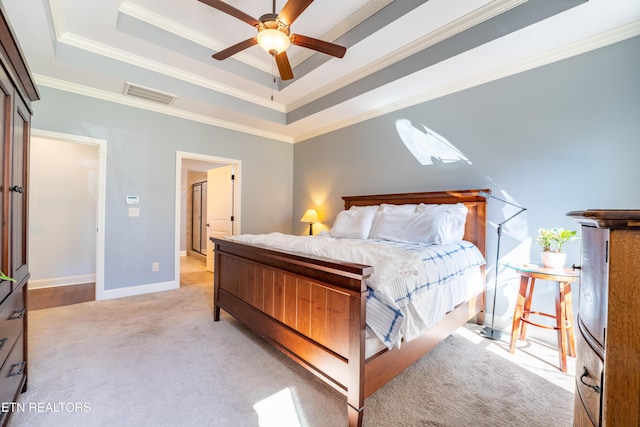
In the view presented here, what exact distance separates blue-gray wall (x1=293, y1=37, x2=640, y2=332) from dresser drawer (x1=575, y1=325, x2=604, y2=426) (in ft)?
5.98

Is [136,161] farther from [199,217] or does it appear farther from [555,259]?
[555,259]

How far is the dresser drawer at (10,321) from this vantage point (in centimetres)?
117

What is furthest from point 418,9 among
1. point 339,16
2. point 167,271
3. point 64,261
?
point 64,261

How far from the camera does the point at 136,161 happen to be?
3.68m

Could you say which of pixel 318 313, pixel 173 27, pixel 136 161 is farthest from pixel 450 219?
pixel 136 161

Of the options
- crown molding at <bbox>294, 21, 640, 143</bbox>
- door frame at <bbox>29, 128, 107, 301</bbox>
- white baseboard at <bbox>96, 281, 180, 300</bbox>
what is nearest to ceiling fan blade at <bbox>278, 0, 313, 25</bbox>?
crown molding at <bbox>294, 21, 640, 143</bbox>

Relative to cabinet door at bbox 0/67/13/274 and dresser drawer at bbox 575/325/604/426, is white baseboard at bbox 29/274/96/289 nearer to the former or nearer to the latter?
cabinet door at bbox 0/67/13/274

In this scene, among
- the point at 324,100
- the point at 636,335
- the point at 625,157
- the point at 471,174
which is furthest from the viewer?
the point at 324,100

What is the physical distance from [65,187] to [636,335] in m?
5.83

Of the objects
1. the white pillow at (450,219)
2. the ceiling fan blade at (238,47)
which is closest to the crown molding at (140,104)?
the ceiling fan blade at (238,47)

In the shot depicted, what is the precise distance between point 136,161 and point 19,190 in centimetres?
257

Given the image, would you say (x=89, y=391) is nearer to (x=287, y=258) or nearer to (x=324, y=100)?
(x=287, y=258)

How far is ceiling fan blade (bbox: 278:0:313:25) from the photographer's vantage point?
1.87 meters

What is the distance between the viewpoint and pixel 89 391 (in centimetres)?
170
